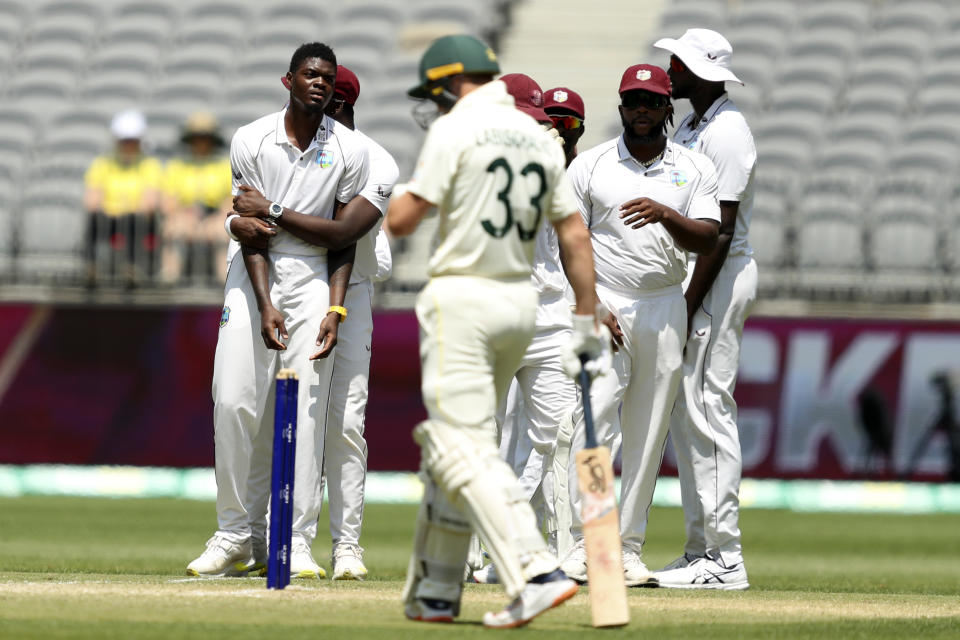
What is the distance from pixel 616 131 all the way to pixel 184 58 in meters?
5.82

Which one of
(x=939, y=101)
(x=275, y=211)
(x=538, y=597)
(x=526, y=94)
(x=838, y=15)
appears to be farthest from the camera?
(x=838, y=15)

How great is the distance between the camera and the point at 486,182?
5.21 m

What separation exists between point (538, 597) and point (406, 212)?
4.31 feet

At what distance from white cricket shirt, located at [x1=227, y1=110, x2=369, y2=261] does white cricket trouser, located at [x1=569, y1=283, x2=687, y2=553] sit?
4.22 feet

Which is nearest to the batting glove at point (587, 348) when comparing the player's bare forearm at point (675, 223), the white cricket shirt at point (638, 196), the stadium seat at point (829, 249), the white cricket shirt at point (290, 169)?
the player's bare forearm at point (675, 223)

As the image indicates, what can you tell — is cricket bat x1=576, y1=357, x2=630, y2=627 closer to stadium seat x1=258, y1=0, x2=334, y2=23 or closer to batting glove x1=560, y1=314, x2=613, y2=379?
batting glove x1=560, y1=314, x2=613, y2=379

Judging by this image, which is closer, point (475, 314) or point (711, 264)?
point (475, 314)

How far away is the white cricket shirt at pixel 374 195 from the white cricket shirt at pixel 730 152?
1.48 metres

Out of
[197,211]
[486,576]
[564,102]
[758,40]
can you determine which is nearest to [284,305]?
[486,576]

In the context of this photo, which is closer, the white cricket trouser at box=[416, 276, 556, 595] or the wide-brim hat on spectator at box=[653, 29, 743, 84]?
the white cricket trouser at box=[416, 276, 556, 595]

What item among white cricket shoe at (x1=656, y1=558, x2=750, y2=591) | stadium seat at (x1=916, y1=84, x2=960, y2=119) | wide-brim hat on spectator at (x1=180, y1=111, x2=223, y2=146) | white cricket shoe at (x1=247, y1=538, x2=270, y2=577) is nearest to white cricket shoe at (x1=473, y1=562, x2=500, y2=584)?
white cricket shoe at (x1=656, y1=558, x2=750, y2=591)

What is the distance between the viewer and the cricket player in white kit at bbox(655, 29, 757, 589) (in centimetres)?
730

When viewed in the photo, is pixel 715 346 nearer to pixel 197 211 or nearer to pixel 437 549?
pixel 437 549

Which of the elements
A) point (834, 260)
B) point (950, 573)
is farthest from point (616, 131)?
point (950, 573)
